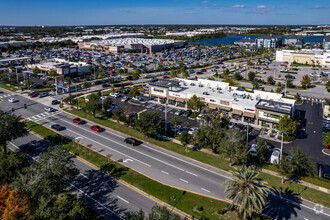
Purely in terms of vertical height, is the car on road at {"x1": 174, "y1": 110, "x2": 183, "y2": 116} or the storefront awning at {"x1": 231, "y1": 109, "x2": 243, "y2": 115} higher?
the storefront awning at {"x1": 231, "y1": 109, "x2": 243, "y2": 115}

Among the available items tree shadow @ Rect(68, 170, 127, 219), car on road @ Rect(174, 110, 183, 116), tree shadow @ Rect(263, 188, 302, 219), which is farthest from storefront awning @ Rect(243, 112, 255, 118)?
tree shadow @ Rect(68, 170, 127, 219)

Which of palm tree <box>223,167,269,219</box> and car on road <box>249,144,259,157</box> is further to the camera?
car on road <box>249,144,259,157</box>

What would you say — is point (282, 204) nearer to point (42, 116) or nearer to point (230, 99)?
point (230, 99)

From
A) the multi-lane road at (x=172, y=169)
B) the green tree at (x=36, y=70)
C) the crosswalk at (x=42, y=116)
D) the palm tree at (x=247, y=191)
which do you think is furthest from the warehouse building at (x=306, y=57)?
the green tree at (x=36, y=70)

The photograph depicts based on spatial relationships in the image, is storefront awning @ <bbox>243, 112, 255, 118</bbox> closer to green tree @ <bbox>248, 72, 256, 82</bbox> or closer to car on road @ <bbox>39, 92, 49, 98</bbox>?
green tree @ <bbox>248, 72, 256, 82</bbox>

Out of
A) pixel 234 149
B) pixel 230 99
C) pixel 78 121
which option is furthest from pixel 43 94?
pixel 234 149

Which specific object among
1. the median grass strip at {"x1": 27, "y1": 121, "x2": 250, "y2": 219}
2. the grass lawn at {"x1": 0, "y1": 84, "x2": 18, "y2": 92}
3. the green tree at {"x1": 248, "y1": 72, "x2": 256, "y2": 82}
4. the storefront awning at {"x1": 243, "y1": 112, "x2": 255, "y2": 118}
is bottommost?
the median grass strip at {"x1": 27, "y1": 121, "x2": 250, "y2": 219}
